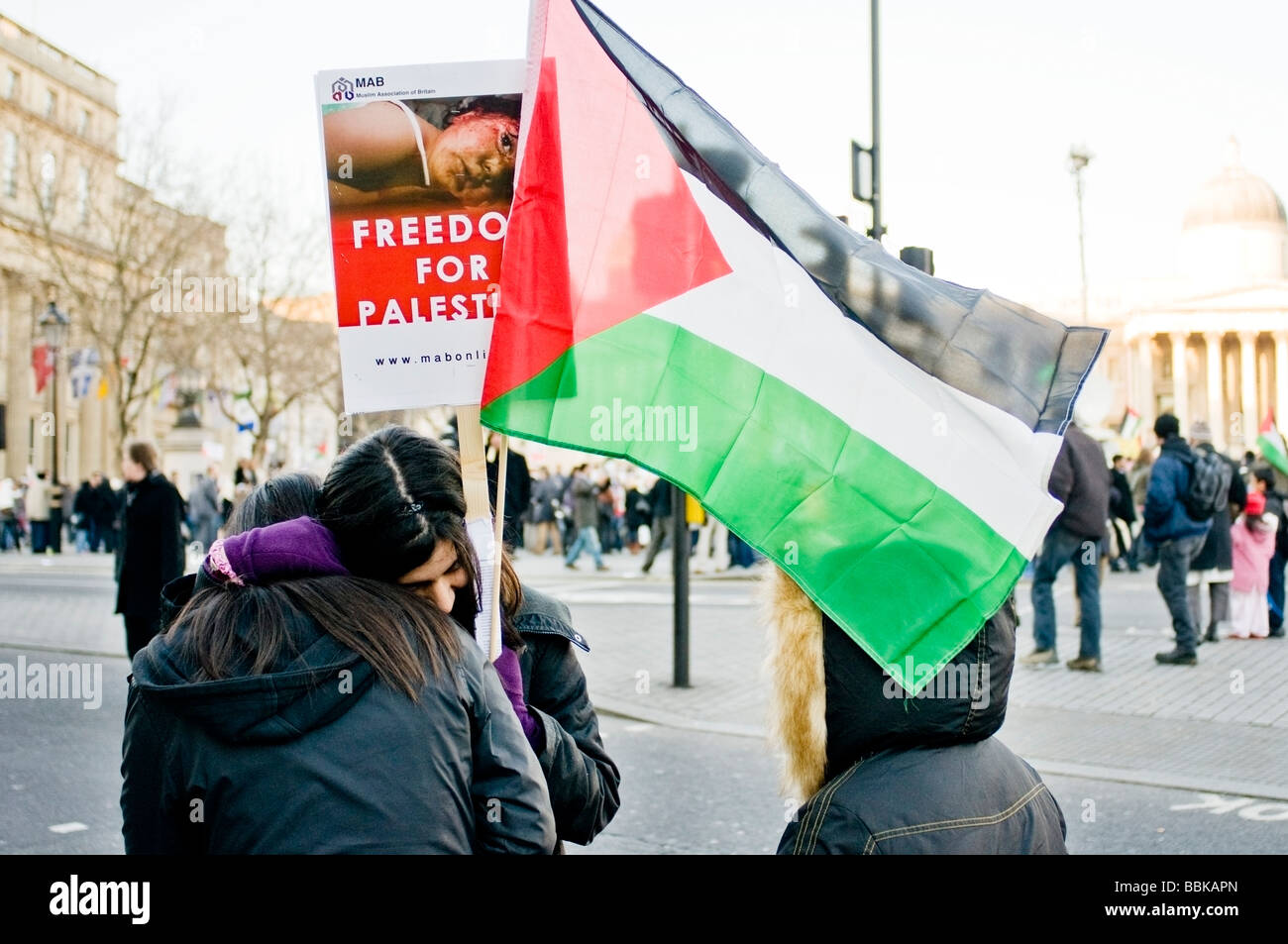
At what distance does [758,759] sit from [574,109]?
4.84 m

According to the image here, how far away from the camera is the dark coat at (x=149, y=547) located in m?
8.42

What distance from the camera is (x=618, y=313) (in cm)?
265

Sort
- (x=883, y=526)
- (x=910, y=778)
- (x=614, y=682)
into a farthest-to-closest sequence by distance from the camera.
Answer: (x=614, y=682) < (x=883, y=526) < (x=910, y=778)

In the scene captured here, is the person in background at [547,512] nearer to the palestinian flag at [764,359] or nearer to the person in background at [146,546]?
the person in background at [146,546]

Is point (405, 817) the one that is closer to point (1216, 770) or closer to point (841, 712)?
point (841, 712)

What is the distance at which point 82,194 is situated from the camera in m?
35.3

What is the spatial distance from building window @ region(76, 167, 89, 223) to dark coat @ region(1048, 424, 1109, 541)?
90.4 ft

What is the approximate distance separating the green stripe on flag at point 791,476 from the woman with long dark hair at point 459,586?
1.12 ft

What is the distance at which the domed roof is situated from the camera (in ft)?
283

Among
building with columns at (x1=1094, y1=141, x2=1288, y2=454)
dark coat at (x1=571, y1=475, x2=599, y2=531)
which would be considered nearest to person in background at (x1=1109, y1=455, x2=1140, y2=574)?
dark coat at (x1=571, y1=475, x2=599, y2=531)

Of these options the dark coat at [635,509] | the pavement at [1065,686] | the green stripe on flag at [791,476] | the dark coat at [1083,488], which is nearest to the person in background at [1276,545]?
the pavement at [1065,686]

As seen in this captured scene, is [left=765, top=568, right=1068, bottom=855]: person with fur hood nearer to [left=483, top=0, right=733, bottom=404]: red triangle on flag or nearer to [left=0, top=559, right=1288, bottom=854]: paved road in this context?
[left=483, top=0, right=733, bottom=404]: red triangle on flag
